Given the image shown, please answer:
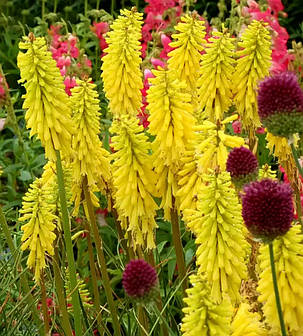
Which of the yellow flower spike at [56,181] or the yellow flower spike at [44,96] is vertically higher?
the yellow flower spike at [44,96]

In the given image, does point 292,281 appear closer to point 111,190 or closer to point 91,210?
point 91,210

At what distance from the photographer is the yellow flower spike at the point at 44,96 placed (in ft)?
8.30

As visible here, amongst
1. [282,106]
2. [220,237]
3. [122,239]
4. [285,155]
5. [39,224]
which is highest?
[282,106]

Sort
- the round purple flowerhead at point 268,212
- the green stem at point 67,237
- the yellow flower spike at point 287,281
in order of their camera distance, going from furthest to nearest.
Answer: the green stem at point 67,237, the yellow flower spike at point 287,281, the round purple flowerhead at point 268,212

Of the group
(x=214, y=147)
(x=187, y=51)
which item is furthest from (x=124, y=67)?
(x=214, y=147)

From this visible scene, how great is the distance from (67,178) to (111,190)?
0.59 feet

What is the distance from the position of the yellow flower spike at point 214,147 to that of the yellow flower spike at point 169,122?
0.15 m

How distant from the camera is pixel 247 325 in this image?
214 centimetres

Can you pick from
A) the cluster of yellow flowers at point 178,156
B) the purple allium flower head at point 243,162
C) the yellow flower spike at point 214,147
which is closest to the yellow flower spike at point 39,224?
the cluster of yellow flowers at point 178,156

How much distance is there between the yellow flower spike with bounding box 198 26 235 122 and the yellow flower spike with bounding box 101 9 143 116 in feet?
0.73

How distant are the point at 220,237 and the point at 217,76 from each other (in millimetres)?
827

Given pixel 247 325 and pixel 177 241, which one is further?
pixel 177 241

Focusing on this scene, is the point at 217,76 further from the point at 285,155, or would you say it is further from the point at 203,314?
the point at 203,314

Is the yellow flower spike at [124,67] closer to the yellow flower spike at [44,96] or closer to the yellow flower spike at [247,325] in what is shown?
the yellow flower spike at [44,96]
